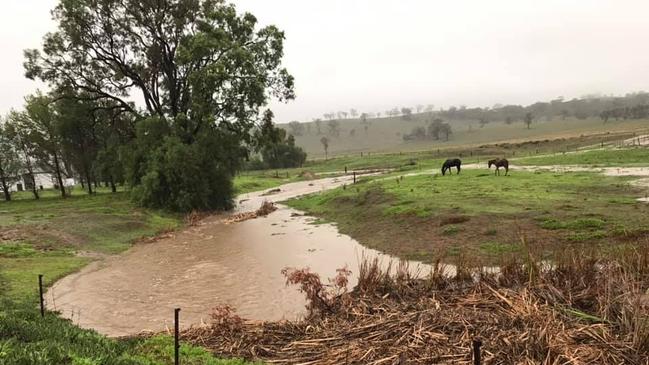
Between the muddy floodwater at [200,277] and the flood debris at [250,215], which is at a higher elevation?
the flood debris at [250,215]

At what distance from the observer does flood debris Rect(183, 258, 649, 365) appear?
791 cm

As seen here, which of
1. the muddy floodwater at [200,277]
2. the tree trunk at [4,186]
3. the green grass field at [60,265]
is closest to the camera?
the green grass field at [60,265]

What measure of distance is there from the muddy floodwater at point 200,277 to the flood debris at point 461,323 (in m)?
1.93

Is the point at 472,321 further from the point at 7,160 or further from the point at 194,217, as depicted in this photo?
the point at 7,160

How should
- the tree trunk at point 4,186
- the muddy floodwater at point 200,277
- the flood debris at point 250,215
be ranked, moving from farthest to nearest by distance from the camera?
the tree trunk at point 4,186
the flood debris at point 250,215
the muddy floodwater at point 200,277

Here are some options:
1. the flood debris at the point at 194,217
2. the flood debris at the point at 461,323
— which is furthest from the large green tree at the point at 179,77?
the flood debris at the point at 461,323

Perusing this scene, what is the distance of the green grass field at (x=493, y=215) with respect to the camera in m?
17.4

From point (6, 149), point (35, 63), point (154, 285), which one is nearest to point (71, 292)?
point (154, 285)

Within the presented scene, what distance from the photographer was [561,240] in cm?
1705

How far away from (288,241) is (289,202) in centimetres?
1756

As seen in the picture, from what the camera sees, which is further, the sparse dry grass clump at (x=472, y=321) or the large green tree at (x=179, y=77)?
the large green tree at (x=179, y=77)

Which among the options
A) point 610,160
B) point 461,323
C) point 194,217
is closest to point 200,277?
point 461,323

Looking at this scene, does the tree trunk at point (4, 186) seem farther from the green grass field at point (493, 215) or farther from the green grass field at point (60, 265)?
the green grass field at point (493, 215)

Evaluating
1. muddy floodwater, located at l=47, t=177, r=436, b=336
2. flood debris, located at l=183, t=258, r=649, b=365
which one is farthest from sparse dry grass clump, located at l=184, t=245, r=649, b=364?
muddy floodwater, located at l=47, t=177, r=436, b=336
